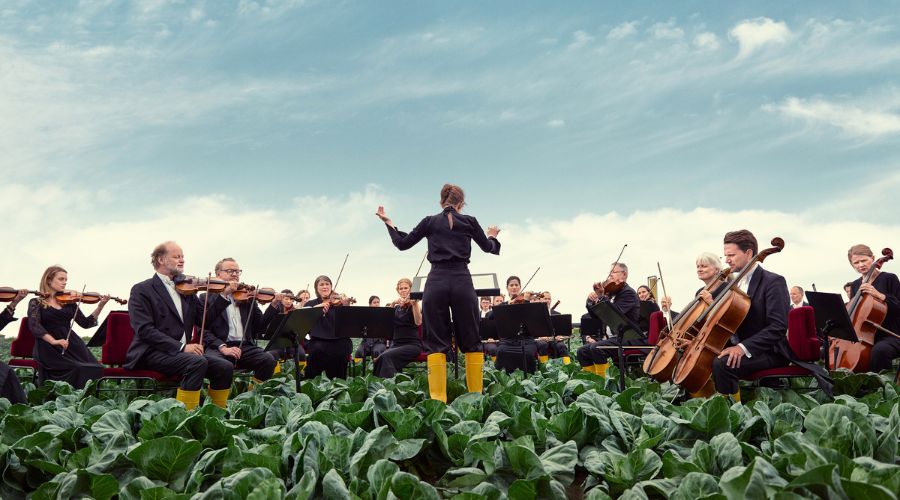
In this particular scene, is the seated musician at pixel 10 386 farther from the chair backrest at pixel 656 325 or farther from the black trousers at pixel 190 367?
the chair backrest at pixel 656 325

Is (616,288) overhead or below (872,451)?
overhead

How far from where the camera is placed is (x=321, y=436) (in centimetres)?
352

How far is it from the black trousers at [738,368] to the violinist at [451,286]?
5.97 feet

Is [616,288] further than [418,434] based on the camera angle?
Yes

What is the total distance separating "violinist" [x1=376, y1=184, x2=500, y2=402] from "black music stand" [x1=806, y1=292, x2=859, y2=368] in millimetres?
2817

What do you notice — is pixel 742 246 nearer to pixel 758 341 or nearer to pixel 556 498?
pixel 758 341

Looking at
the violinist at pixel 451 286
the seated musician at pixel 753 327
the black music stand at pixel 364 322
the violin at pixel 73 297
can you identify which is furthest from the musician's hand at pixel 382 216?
the violin at pixel 73 297

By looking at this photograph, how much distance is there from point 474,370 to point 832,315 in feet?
9.98

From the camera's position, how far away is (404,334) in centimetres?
826

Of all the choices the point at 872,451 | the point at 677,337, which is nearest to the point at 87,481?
the point at 872,451

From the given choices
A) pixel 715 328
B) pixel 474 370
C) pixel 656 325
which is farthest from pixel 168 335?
pixel 656 325

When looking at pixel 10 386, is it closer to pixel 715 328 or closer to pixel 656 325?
pixel 715 328

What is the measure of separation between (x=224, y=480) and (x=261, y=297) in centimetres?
510

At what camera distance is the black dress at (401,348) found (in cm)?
765
